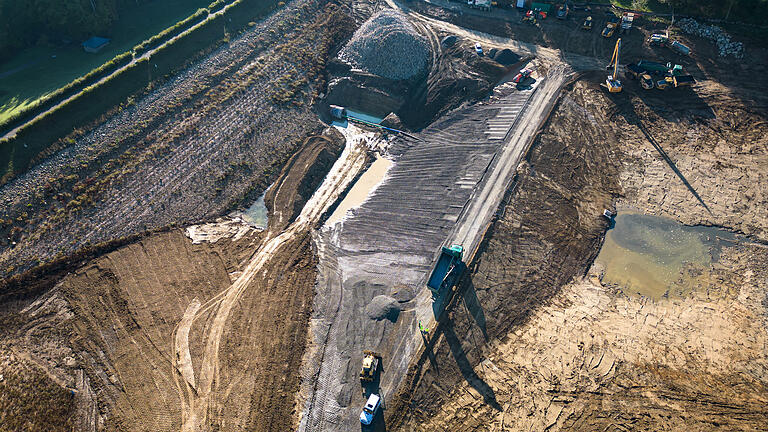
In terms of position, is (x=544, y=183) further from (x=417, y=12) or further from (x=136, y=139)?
(x=136, y=139)

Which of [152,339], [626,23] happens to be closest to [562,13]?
[626,23]

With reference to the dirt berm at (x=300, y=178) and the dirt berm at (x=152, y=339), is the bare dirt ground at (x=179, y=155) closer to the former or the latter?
the dirt berm at (x=300, y=178)

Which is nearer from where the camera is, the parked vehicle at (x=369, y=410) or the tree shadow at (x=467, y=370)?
the parked vehicle at (x=369, y=410)

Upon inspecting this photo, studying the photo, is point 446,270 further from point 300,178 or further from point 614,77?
point 614,77

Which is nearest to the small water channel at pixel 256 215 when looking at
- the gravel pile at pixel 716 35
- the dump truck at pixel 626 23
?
the dump truck at pixel 626 23

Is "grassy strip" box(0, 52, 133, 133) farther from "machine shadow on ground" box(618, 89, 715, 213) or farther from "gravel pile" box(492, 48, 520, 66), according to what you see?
"machine shadow on ground" box(618, 89, 715, 213)

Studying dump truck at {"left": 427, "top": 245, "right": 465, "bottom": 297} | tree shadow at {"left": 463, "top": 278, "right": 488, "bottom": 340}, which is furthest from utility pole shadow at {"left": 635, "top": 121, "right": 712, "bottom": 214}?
tree shadow at {"left": 463, "top": 278, "right": 488, "bottom": 340}
